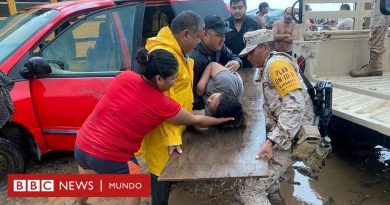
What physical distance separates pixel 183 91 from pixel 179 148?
0.40m

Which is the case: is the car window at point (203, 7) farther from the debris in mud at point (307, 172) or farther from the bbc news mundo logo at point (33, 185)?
the bbc news mundo logo at point (33, 185)

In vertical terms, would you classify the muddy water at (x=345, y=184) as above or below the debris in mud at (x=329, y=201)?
below

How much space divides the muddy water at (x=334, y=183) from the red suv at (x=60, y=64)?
40 centimetres

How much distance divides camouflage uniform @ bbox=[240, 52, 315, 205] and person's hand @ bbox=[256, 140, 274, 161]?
58 mm

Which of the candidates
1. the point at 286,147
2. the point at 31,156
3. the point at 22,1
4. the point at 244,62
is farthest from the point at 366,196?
the point at 22,1

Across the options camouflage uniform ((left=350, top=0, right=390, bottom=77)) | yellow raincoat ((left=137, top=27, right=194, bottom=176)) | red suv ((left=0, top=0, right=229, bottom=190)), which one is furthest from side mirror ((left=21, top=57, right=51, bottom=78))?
camouflage uniform ((left=350, top=0, right=390, bottom=77))

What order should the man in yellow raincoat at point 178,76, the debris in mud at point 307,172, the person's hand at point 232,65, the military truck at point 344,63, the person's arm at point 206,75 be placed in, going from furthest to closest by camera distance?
the debris in mud at point 307,172 < the military truck at point 344,63 < the person's hand at point 232,65 < the person's arm at point 206,75 < the man in yellow raincoat at point 178,76

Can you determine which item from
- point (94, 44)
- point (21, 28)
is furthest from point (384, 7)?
point (21, 28)

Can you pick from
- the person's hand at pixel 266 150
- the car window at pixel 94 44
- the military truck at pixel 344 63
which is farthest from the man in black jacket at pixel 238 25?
the person's hand at pixel 266 150

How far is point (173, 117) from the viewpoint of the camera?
2141 millimetres

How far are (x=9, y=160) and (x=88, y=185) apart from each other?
54.2 inches

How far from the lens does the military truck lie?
11.3ft

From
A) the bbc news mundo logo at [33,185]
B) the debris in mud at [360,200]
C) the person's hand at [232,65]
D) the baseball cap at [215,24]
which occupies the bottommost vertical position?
the debris in mud at [360,200]

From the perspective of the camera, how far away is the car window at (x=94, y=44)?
3498 millimetres
